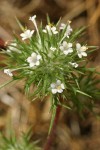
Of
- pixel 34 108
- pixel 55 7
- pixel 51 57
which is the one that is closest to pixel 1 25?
pixel 55 7

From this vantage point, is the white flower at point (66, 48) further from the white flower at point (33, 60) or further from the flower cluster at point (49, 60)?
the white flower at point (33, 60)

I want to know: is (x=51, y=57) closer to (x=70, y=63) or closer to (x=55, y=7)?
(x=70, y=63)

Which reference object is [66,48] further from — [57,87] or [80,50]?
[57,87]

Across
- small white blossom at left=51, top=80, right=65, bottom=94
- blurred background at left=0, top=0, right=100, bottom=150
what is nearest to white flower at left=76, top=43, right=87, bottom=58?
small white blossom at left=51, top=80, right=65, bottom=94

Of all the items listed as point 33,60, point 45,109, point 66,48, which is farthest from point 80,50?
point 45,109

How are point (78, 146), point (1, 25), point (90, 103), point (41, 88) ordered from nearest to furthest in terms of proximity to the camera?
point (41, 88) < point (90, 103) < point (78, 146) < point (1, 25)

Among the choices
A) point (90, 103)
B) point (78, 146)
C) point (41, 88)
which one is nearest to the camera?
point (41, 88)

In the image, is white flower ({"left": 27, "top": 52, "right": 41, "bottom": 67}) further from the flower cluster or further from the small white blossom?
the small white blossom
